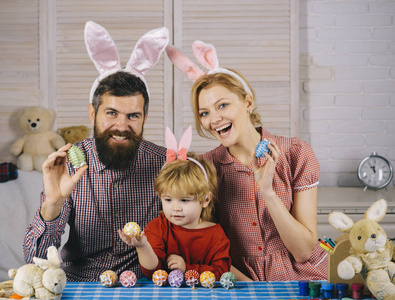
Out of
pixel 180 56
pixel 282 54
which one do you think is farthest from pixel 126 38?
pixel 180 56

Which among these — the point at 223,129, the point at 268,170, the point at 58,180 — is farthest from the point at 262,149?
the point at 58,180

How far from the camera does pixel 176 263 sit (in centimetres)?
142

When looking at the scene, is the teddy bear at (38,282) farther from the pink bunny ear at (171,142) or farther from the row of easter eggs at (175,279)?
the pink bunny ear at (171,142)

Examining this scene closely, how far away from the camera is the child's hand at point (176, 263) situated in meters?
1.42

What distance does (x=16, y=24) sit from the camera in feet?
9.82

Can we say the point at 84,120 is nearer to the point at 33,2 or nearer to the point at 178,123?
the point at 178,123

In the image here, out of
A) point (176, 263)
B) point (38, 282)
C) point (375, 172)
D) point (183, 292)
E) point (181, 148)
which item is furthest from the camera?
point (375, 172)

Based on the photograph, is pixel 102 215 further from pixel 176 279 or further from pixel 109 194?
pixel 176 279

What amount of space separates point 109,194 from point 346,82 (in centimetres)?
195

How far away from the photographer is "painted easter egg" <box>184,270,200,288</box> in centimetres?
130

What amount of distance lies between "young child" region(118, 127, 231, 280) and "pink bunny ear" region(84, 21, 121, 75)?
1.21 ft

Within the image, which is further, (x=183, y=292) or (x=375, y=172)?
(x=375, y=172)

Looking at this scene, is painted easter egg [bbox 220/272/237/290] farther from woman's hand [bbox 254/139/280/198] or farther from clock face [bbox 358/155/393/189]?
clock face [bbox 358/155/393/189]

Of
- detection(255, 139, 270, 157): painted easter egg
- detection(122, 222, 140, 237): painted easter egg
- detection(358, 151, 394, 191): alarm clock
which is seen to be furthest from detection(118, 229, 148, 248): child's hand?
detection(358, 151, 394, 191): alarm clock
